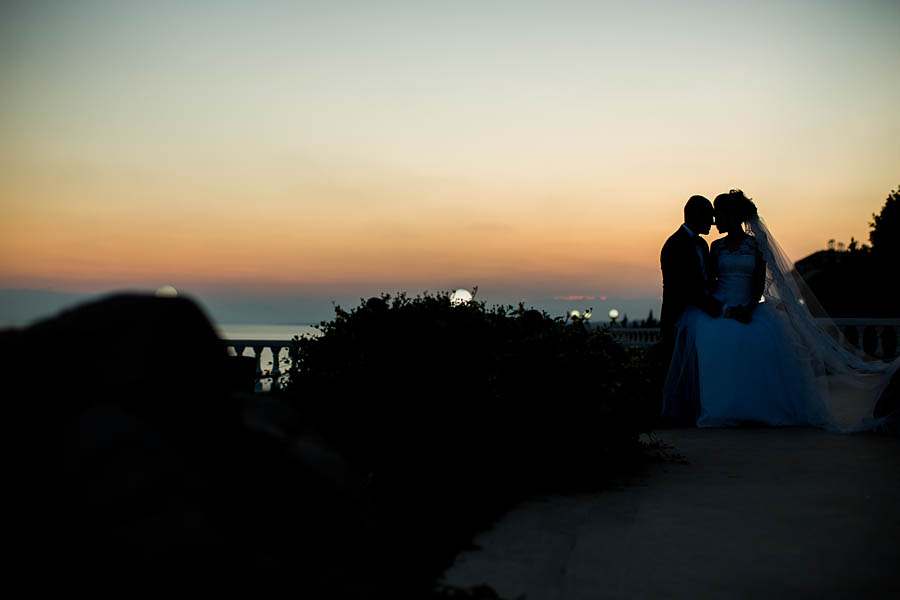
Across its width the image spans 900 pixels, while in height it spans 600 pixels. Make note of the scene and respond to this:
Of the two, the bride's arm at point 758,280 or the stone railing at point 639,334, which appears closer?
the bride's arm at point 758,280

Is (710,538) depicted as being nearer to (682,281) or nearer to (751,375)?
(751,375)

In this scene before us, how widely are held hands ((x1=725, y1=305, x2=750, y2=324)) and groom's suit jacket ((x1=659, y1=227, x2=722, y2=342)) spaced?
5.4 inches

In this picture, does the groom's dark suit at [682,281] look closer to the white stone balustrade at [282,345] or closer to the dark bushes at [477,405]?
the white stone balustrade at [282,345]

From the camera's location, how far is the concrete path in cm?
311

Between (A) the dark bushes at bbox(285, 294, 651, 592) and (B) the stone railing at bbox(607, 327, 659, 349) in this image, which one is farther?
(B) the stone railing at bbox(607, 327, 659, 349)

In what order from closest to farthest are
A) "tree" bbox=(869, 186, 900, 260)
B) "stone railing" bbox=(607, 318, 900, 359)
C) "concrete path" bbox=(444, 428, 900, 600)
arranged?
"concrete path" bbox=(444, 428, 900, 600) < "stone railing" bbox=(607, 318, 900, 359) < "tree" bbox=(869, 186, 900, 260)

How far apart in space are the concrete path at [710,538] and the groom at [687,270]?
4.19 metres

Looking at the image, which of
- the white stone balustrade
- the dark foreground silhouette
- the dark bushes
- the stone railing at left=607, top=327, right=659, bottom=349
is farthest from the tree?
the dark foreground silhouette

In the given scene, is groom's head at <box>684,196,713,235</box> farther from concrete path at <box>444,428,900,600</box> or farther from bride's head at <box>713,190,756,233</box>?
concrete path at <box>444,428,900,600</box>

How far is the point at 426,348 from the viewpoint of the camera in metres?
5.52

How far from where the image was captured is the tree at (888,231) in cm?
3712

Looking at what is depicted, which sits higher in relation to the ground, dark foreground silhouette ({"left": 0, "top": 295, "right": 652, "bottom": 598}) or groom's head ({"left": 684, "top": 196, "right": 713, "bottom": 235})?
groom's head ({"left": 684, "top": 196, "right": 713, "bottom": 235})

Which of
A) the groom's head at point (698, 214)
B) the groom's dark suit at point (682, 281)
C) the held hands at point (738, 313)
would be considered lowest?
the held hands at point (738, 313)

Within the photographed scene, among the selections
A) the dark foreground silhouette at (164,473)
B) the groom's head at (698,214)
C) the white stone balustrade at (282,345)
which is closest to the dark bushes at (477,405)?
the white stone balustrade at (282,345)
